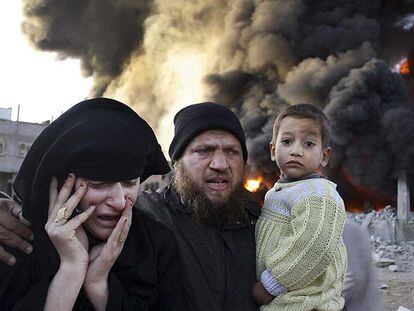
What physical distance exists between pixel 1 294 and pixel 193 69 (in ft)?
86.9

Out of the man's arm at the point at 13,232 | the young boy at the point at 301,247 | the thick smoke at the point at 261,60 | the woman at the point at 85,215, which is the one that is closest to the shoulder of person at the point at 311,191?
the young boy at the point at 301,247

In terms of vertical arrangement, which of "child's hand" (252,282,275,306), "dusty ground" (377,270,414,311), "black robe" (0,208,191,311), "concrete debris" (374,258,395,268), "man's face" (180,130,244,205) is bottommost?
"dusty ground" (377,270,414,311)

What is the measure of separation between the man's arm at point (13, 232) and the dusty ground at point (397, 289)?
6726 millimetres

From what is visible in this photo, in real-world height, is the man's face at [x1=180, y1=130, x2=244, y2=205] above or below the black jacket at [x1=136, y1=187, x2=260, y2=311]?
above

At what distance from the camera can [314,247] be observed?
204cm

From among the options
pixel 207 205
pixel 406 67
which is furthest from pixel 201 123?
pixel 406 67

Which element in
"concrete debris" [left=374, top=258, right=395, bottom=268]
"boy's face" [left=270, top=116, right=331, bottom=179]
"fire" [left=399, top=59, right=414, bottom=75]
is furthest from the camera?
"fire" [left=399, top=59, right=414, bottom=75]

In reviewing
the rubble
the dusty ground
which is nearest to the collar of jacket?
the rubble

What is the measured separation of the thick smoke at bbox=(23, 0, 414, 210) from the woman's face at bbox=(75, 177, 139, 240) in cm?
1975

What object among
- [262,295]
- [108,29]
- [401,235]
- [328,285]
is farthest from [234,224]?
[108,29]

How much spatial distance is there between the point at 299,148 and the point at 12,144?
110 ft

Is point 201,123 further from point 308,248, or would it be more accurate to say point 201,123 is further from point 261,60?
point 261,60

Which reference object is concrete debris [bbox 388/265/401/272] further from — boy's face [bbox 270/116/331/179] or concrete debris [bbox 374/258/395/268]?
boy's face [bbox 270/116/331/179]

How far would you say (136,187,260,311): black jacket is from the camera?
2025 millimetres
